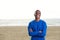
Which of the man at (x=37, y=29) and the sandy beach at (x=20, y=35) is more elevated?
the man at (x=37, y=29)

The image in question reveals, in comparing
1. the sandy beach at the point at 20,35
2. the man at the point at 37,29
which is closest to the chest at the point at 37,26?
the man at the point at 37,29

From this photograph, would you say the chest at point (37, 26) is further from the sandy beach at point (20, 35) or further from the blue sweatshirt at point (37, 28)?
the sandy beach at point (20, 35)

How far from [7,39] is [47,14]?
990 inches

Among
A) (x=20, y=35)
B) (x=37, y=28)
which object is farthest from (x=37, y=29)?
(x=20, y=35)

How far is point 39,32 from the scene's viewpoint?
195 inches

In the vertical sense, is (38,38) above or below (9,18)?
above

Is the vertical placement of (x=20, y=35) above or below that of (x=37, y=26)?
below

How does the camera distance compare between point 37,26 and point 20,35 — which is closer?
point 37,26

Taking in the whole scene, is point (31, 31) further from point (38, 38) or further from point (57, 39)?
point (57, 39)

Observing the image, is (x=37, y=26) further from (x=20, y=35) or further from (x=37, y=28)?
(x=20, y=35)

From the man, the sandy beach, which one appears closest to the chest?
the man

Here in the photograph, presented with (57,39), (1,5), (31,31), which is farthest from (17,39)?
(1,5)

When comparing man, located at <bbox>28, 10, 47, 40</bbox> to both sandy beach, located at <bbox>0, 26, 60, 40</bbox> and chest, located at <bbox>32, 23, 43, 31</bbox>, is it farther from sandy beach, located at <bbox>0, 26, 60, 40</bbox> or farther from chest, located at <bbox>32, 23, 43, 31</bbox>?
sandy beach, located at <bbox>0, 26, 60, 40</bbox>

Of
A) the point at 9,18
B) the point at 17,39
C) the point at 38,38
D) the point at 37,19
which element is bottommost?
the point at 9,18
